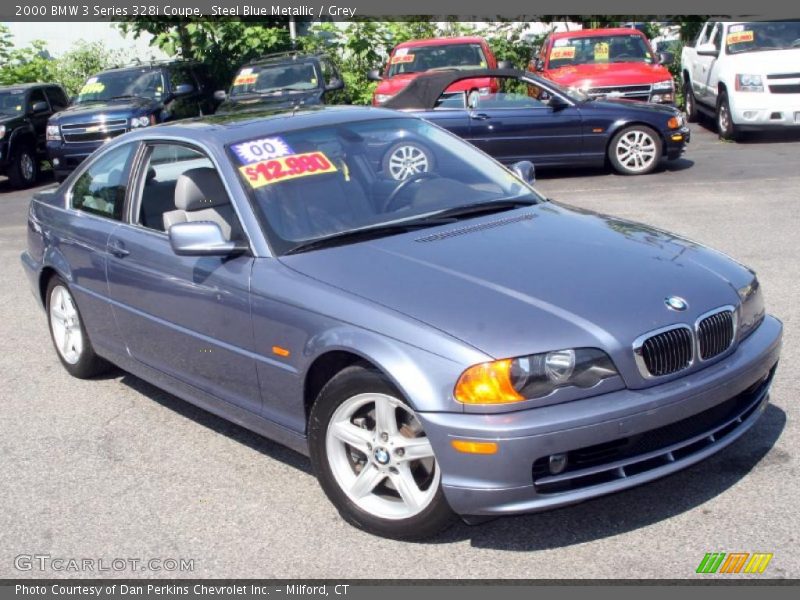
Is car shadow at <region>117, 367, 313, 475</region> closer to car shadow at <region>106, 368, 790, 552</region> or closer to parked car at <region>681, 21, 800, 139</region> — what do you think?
car shadow at <region>106, 368, 790, 552</region>

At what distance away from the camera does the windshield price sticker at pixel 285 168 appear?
4.85 meters

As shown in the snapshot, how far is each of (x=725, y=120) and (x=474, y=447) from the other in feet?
45.0

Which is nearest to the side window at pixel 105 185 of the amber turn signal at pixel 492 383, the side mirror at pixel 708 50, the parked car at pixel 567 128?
the amber turn signal at pixel 492 383

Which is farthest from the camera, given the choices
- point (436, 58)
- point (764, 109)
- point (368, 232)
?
point (436, 58)

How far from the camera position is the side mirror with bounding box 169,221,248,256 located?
4582mm

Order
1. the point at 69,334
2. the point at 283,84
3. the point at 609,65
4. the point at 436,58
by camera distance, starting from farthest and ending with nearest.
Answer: the point at 283,84, the point at 436,58, the point at 609,65, the point at 69,334

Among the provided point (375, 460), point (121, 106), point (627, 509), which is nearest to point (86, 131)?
point (121, 106)

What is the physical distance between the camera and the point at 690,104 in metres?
19.0

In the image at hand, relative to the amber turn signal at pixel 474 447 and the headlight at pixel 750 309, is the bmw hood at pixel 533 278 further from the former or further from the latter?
the amber turn signal at pixel 474 447

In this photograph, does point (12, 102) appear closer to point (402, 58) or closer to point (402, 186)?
point (402, 58)

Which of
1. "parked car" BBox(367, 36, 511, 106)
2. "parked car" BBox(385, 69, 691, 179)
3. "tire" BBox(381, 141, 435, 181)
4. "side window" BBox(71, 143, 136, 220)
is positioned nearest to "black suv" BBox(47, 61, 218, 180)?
"parked car" BBox(367, 36, 511, 106)

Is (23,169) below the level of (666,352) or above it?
below

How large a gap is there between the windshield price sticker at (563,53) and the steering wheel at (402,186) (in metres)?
12.1

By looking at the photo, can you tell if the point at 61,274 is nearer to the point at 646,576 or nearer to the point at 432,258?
the point at 432,258
